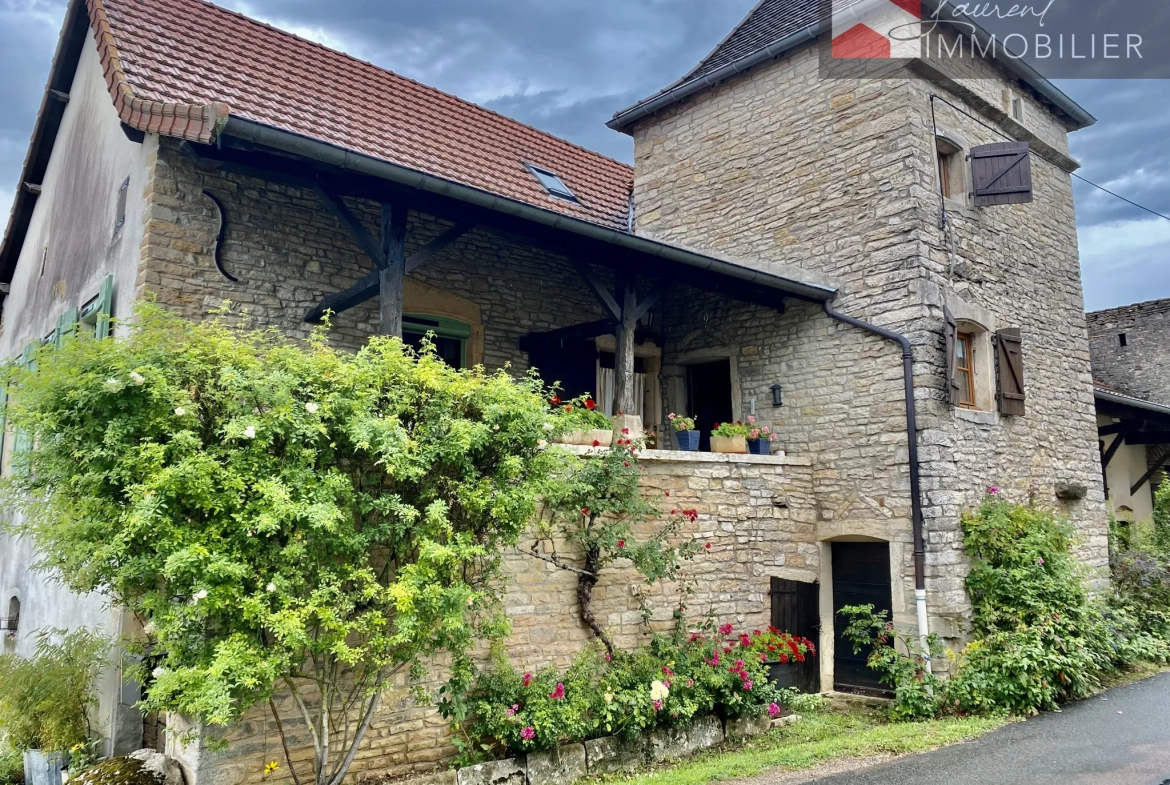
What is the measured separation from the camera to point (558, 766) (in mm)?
5051

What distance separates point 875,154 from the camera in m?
8.03

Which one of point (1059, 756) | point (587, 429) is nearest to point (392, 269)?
point (587, 429)

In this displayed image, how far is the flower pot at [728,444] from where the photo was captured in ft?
23.9

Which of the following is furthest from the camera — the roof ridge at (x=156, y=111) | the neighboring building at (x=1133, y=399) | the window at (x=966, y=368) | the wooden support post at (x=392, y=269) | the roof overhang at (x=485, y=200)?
the neighboring building at (x=1133, y=399)

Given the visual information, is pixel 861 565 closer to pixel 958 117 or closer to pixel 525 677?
pixel 525 677

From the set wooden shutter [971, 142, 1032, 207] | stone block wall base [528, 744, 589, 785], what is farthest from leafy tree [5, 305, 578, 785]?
wooden shutter [971, 142, 1032, 207]

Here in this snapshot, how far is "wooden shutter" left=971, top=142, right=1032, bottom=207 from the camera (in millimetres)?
8211

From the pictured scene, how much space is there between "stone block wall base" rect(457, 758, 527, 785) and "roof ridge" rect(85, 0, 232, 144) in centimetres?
432

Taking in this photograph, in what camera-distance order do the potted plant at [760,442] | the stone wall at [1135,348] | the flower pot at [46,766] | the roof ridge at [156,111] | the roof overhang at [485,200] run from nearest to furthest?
1. the roof ridge at [156,111]
2. the roof overhang at [485,200]
3. the flower pot at [46,766]
4. the potted plant at [760,442]
5. the stone wall at [1135,348]

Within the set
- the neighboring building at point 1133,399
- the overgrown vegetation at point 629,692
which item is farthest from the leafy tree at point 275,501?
the neighboring building at point 1133,399

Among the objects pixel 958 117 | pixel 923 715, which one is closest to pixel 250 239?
pixel 923 715

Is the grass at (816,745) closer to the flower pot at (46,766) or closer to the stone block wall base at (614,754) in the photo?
the stone block wall base at (614,754)

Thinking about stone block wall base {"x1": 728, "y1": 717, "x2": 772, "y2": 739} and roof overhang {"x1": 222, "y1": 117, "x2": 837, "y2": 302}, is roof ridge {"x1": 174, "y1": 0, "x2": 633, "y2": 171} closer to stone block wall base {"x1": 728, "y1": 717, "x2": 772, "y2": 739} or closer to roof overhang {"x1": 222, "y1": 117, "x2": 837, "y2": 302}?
roof overhang {"x1": 222, "y1": 117, "x2": 837, "y2": 302}

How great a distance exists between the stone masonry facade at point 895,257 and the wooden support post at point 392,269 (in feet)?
15.0
